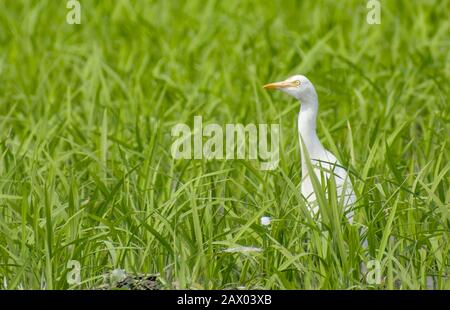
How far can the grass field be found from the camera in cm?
491

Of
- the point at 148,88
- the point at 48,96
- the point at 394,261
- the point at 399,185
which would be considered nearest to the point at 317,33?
the point at 148,88

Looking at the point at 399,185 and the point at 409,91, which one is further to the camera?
the point at 409,91

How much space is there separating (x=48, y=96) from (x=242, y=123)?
174 cm

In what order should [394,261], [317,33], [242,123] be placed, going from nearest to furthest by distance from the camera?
[394,261] < [242,123] < [317,33]

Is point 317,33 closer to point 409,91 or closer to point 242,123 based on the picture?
point 409,91

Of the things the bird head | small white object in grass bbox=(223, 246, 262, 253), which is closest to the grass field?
small white object in grass bbox=(223, 246, 262, 253)

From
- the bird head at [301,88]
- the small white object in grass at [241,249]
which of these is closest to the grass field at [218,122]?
the small white object in grass at [241,249]

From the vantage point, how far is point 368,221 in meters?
5.10

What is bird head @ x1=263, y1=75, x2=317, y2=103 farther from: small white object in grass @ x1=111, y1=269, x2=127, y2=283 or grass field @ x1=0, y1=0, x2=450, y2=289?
small white object in grass @ x1=111, y1=269, x2=127, y2=283

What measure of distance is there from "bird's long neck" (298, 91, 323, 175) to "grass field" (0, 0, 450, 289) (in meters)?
0.07

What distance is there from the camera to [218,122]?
23.2ft

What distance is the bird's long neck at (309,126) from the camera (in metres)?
5.75

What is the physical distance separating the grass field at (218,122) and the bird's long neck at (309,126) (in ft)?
0.24

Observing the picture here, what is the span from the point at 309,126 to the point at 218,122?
4.50 feet
